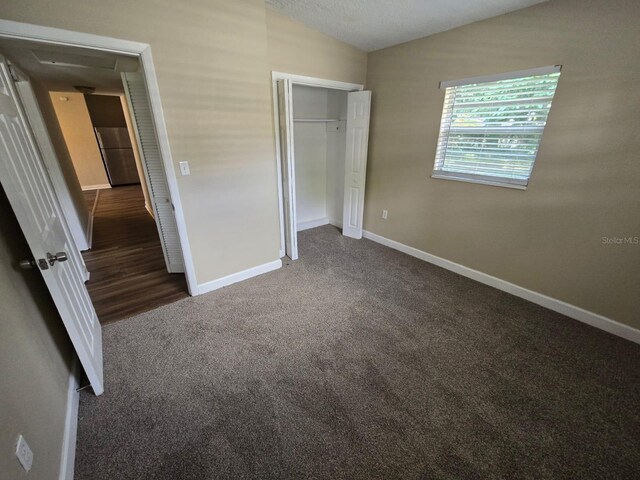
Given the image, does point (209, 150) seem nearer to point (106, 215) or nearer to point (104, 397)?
point (104, 397)

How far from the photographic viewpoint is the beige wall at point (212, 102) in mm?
1718

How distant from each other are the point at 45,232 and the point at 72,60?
187 cm

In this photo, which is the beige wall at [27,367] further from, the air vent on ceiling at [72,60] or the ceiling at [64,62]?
the air vent on ceiling at [72,60]

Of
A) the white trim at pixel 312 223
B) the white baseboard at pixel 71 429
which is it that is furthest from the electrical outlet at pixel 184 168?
the white trim at pixel 312 223

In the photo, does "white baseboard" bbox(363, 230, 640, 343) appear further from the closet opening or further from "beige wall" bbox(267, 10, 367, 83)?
"beige wall" bbox(267, 10, 367, 83)

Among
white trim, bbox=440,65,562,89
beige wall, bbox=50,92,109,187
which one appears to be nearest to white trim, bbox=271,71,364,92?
white trim, bbox=440,65,562,89

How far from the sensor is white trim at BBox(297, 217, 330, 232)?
4227 millimetres

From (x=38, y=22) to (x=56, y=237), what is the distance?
4.05 feet

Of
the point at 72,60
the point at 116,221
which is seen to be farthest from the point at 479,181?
the point at 116,221

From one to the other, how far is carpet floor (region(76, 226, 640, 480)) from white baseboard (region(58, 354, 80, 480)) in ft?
0.13

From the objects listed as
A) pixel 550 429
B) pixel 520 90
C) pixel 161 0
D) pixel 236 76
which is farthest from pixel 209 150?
pixel 550 429

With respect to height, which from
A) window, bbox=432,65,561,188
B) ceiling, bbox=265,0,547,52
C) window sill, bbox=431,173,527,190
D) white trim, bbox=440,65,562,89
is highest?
ceiling, bbox=265,0,547,52

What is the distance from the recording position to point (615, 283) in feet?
6.70

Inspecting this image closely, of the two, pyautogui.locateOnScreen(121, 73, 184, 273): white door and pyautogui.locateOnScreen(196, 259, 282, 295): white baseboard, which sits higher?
pyautogui.locateOnScreen(121, 73, 184, 273): white door
